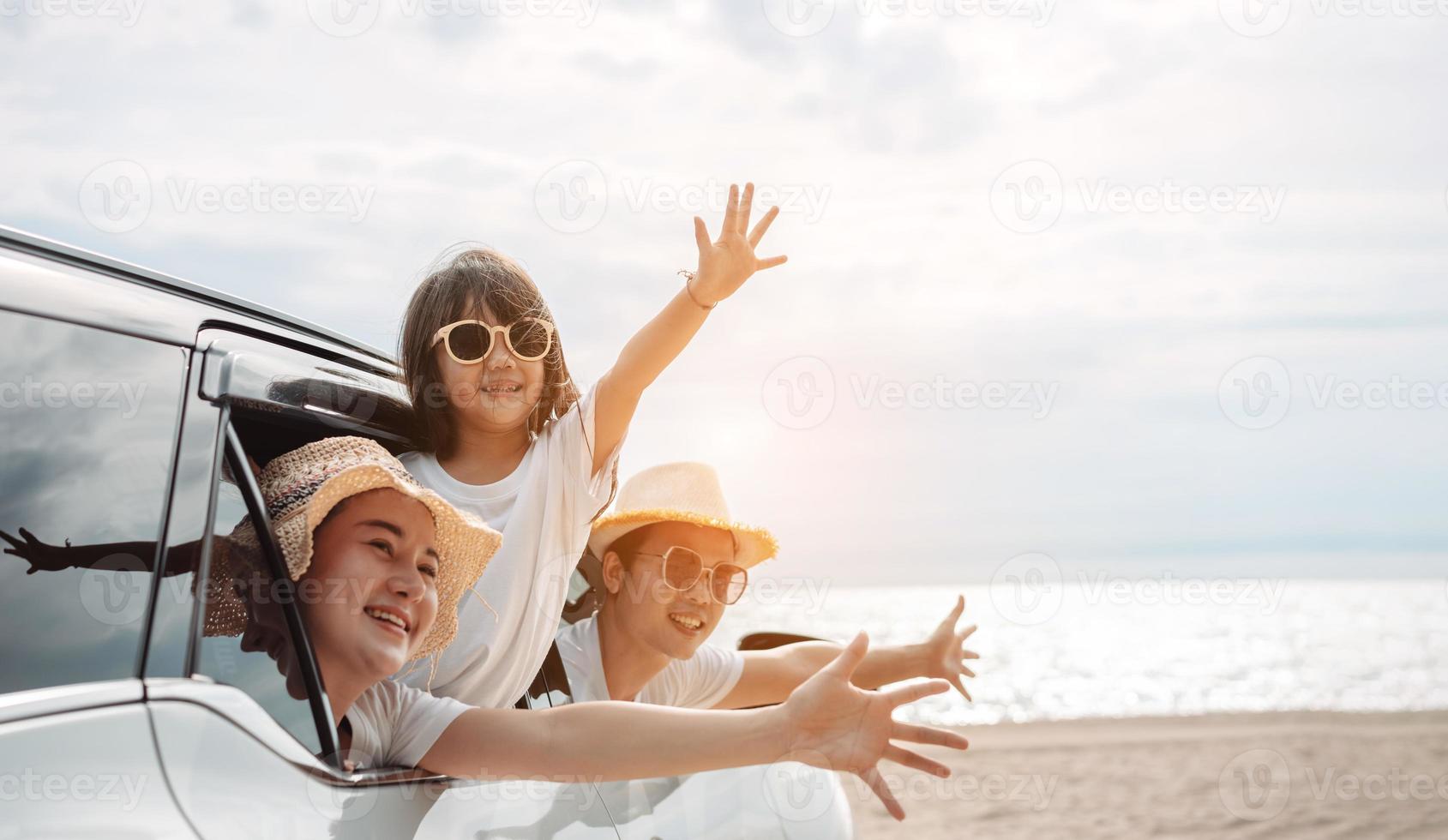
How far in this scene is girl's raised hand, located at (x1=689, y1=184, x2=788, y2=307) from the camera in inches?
110

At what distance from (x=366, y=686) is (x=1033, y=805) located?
9997 millimetres

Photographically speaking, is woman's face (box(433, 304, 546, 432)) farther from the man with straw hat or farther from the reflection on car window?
the reflection on car window

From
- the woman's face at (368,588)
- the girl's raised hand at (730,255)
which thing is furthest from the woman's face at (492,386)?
the woman's face at (368,588)

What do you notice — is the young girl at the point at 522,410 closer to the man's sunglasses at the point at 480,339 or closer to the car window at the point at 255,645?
the man's sunglasses at the point at 480,339

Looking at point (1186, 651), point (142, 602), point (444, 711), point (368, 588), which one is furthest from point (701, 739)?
point (1186, 651)

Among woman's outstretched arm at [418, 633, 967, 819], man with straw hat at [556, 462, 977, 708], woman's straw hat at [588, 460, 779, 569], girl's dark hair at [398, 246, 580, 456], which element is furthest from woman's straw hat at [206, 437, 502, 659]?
woman's straw hat at [588, 460, 779, 569]

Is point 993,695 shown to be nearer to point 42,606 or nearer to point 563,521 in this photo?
point 563,521

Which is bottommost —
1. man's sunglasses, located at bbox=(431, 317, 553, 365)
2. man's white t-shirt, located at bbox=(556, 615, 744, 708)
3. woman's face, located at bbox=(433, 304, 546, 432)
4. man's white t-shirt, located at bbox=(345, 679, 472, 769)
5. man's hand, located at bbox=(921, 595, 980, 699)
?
man's white t-shirt, located at bbox=(345, 679, 472, 769)

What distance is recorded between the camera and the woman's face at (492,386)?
263cm

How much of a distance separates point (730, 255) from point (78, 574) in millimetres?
1778

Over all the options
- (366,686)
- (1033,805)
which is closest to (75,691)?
(366,686)

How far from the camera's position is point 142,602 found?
143cm

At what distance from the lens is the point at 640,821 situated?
210 cm

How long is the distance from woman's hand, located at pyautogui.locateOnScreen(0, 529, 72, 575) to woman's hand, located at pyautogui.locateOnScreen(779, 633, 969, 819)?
1.09 meters
